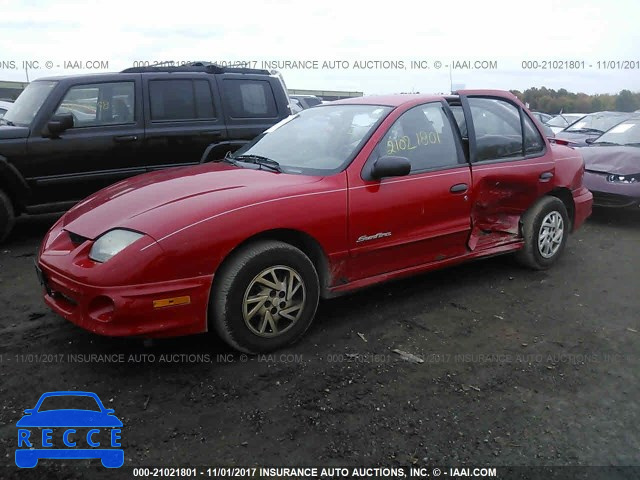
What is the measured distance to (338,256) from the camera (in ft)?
11.8

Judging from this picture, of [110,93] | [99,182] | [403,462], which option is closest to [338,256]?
[403,462]

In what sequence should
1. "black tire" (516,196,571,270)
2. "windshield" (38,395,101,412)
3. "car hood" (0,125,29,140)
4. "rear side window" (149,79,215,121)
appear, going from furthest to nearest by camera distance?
"rear side window" (149,79,215,121)
"car hood" (0,125,29,140)
"black tire" (516,196,571,270)
"windshield" (38,395,101,412)

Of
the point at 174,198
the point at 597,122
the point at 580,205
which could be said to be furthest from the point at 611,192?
the point at 174,198

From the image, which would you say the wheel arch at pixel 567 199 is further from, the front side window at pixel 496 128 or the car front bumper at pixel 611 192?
the car front bumper at pixel 611 192

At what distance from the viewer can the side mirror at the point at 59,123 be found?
18.6ft

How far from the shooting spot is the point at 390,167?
12.0 feet

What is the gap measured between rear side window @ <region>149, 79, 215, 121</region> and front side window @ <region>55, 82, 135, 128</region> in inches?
10.5

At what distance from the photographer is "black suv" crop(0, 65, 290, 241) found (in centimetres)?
571

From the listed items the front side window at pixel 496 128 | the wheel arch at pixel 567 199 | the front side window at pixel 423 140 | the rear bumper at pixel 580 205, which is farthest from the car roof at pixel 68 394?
the rear bumper at pixel 580 205

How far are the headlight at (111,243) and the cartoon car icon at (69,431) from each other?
2.44ft

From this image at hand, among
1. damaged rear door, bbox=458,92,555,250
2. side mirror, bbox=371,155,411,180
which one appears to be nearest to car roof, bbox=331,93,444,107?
damaged rear door, bbox=458,92,555,250

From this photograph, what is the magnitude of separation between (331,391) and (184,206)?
53.2 inches

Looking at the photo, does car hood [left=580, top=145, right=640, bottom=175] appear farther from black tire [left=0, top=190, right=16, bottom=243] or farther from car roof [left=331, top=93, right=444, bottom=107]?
black tire [left=0, top=190, right=16, bottom=243]

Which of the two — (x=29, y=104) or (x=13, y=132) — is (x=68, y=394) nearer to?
(x=13, y=132)
